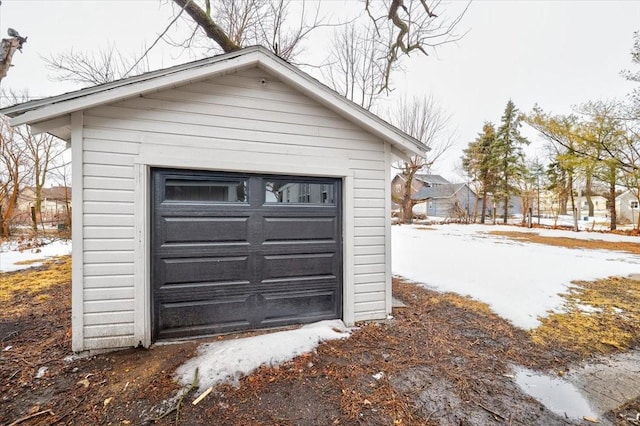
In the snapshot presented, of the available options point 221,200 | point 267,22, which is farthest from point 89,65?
point 221,200

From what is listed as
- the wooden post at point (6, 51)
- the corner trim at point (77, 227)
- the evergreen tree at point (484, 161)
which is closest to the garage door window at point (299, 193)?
the corner trim at point (77, 227)

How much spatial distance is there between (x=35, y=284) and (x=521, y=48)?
60.2ft

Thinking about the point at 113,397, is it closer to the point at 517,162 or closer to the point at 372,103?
the point at 372,103

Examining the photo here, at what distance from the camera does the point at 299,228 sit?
347cm

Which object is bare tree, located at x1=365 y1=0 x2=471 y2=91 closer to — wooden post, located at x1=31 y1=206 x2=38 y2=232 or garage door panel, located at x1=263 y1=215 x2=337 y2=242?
garage door panel, located at x1=263 y1=215 x2=337 y2=242

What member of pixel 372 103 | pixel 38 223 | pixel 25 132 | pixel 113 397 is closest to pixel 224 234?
pixel 113 397

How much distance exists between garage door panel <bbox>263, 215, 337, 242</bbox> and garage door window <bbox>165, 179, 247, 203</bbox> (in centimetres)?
47

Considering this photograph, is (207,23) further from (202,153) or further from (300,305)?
(300,305)

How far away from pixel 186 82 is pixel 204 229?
1696mm

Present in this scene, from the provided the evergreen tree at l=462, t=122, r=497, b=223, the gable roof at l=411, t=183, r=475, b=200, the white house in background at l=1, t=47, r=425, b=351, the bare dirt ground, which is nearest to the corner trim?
the white house in background at l=1, t=47, r=425, b=351

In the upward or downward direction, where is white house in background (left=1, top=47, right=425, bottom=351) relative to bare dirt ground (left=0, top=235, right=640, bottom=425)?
upward

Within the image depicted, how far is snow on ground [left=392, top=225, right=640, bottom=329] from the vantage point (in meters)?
4.49

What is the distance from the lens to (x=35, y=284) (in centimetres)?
531

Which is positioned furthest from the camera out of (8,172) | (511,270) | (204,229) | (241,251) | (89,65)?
(8,172)
